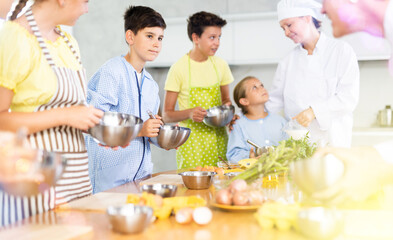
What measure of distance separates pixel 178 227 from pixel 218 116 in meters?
1.66

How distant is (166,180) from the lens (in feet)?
6.17

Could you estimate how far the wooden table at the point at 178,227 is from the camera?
1042mm

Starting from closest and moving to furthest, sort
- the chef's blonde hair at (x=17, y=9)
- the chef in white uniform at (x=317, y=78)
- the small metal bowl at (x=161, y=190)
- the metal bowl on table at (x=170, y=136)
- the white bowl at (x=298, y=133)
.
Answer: the small metal bowl at (x=161, y=190) → the chef's blonde hair at (x=17, y=9) → the metal bowl on table at (x=170, y=136) → the white bowl at (x=298, y=133) → the chef in white uniform at (x=317, y=78)

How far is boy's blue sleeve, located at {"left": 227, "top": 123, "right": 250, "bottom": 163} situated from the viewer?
8.92ft

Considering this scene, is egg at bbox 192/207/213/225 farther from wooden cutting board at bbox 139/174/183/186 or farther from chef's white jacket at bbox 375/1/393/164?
wooden cutting board at bbox 139/174/183/186

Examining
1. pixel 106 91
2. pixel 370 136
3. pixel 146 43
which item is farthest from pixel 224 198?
pixel 370 136

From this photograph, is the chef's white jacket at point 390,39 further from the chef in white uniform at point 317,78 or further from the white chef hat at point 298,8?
the white chef hat at point 298,8

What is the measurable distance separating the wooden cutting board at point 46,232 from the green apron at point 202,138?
188cm

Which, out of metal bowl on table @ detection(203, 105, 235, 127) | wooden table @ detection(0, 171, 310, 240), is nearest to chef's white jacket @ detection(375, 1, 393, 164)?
wooden table @ detection(0, 171, 310, 240)

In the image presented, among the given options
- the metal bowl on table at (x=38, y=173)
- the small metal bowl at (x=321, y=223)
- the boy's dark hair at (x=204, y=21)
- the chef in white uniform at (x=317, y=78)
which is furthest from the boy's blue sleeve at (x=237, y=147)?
the metal bowl on table at (x=38, y=173)

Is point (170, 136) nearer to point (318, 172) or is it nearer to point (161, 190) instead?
point (161, 190)

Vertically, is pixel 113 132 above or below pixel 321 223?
above

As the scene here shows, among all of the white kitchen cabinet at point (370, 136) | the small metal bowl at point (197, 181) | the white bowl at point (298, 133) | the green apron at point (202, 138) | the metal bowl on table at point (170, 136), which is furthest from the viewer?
the white kitchen cabinet at point (370, 136)

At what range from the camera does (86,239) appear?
102 centimetres
